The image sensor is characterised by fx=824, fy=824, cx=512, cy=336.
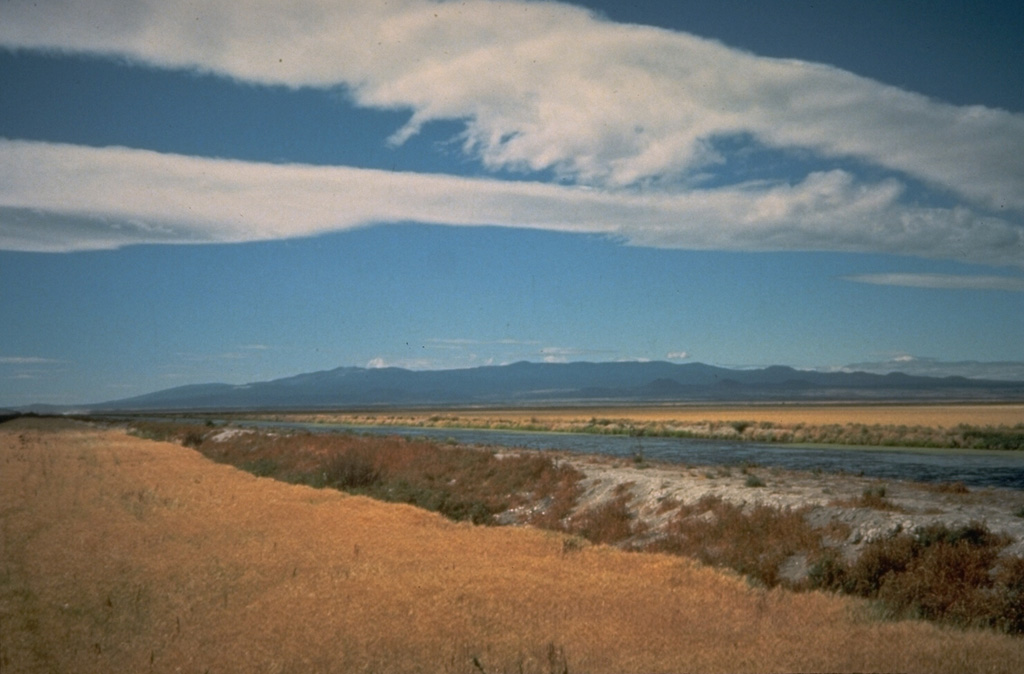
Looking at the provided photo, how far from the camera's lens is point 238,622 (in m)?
11.7

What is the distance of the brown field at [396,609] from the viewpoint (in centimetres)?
1004

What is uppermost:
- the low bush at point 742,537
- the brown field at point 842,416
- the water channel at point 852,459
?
the low bush at point 742,537

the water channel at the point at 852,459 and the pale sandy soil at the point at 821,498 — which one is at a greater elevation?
the pale sandy soil at the point at 821,498

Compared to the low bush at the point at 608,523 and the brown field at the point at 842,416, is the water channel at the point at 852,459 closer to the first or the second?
the low bush at the point at 608,523

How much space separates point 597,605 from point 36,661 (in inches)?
301

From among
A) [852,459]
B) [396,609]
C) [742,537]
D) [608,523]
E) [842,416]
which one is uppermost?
[396,609]

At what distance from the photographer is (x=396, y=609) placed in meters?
12.5

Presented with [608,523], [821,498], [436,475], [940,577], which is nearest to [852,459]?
[436,475]

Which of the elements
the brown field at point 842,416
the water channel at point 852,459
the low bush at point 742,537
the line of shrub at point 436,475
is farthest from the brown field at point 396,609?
the brown field at point 842,416

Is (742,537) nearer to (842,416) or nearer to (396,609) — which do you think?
(396,609)

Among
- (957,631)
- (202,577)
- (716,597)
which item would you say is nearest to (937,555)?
(957,631)

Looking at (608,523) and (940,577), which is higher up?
(940,577)

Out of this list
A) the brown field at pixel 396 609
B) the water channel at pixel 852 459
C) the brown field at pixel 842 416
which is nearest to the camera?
the brown field at pixel 396 609

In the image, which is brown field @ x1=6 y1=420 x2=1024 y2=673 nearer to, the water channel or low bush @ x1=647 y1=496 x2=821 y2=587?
low bush @ x1=647 y1=496 x2=821 y2=587
